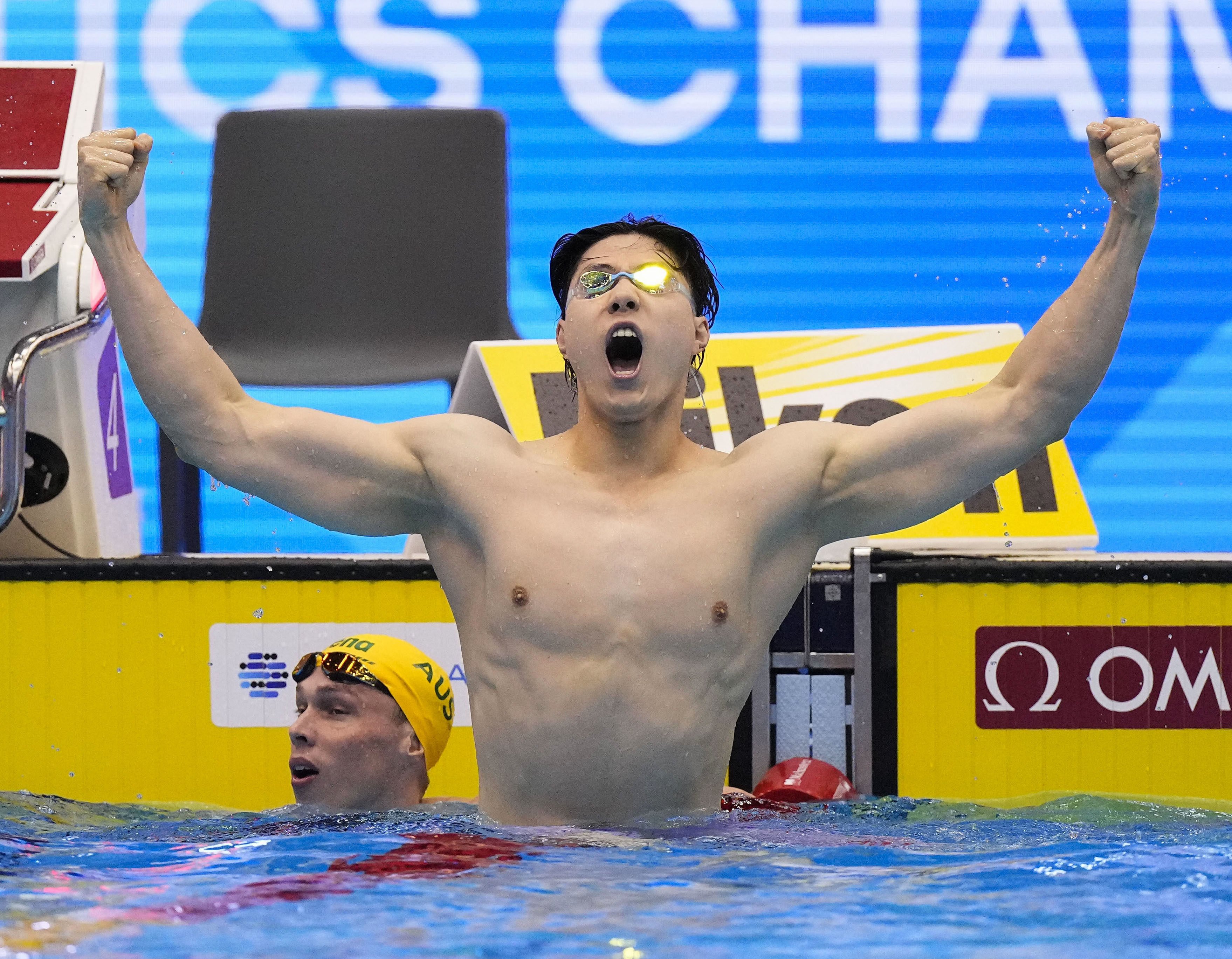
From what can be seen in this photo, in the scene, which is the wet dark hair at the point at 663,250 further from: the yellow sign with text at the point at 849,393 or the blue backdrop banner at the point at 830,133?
the blue backdrop banner at the point at 830,133

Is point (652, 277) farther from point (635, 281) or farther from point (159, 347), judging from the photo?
point (159, 347)

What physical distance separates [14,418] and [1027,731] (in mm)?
2177

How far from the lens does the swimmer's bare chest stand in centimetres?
234

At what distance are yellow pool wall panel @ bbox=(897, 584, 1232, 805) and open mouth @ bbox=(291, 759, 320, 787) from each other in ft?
3.96

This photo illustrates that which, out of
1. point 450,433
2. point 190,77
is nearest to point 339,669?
point 450,433

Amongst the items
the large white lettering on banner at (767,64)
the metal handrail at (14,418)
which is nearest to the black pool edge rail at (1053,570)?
the metal handrail at (14,418)

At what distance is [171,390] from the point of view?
88.5 inches

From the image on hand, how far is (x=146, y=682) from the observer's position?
10.8ft

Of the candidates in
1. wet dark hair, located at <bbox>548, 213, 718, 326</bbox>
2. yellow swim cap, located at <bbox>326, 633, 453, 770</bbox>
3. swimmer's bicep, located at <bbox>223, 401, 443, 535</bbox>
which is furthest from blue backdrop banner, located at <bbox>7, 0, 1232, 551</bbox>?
swimmer's bicep, located at <bbox>223, 401, 443, 535</bbox>

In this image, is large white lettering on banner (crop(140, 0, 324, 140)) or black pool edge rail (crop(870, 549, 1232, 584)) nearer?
black pool edge rail (crop(870, 549, 1232, 584))

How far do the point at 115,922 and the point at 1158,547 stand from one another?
4999mm

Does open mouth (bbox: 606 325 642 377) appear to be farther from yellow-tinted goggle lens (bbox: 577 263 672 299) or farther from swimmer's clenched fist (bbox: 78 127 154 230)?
swimmer's clenched fist (bbox: 78 127 154 230)

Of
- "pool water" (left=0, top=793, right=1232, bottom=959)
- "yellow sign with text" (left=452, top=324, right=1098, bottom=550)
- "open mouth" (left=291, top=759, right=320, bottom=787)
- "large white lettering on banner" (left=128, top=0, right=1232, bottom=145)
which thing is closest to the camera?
"pool water" (left=0, top=793, right=1232, bottom=959)

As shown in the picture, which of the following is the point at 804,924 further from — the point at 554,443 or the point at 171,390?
the point at 171,390
